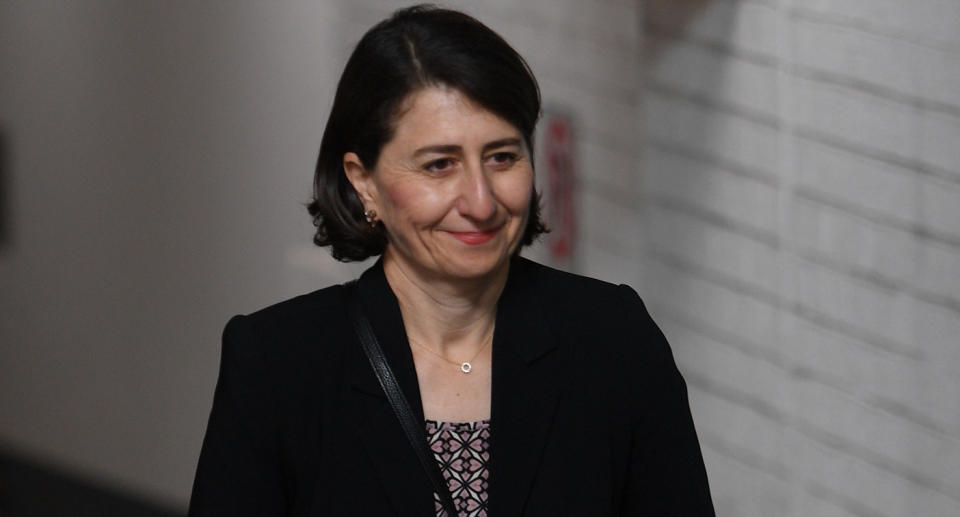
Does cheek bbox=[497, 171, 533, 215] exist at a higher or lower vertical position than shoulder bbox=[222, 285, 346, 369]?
higher

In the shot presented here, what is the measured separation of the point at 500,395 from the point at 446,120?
47 centimetres

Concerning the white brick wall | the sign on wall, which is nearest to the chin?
the white brick wall

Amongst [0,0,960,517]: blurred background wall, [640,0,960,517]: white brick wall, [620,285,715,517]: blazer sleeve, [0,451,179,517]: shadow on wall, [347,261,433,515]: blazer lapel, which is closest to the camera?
[347,261,433,515]: blazer lapel

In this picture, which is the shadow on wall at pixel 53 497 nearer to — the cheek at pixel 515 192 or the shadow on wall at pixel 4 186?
the shadow on wall at pixel 4 186

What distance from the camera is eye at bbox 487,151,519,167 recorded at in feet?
7.00

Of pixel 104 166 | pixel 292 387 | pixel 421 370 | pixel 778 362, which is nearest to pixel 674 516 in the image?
pixel 421 370

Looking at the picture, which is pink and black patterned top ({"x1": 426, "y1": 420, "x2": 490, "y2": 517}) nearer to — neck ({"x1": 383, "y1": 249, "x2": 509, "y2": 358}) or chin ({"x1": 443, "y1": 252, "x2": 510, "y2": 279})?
neck ({"x1": 383, "y1": 249, "x2": 509, "y2": 358})

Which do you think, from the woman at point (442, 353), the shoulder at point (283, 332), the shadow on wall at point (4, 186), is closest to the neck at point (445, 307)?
the woman at point (442, 353)

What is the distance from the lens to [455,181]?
82.9 inches

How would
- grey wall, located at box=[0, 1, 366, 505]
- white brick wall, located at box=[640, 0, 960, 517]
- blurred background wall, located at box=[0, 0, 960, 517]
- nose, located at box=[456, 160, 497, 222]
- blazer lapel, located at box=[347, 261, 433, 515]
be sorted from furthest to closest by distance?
grey wall, located at box=[0, 1, 366, 505]
blurred background wall, located at box=[0, 0, 960, 517]
white brick wall, located at box=[640, 0, 960, 517]
blazer lapel, located at box=[347, 261, 433, 515]
nose, located at box=[456, 160, 497, 222]

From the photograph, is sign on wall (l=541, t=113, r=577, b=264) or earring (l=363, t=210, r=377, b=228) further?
sign on wall (l=541, t=113, r=577, b=264)

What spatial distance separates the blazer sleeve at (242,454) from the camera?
2191mm

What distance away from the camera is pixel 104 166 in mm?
7371

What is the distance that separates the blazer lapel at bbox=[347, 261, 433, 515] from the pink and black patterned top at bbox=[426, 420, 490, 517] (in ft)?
0.13
